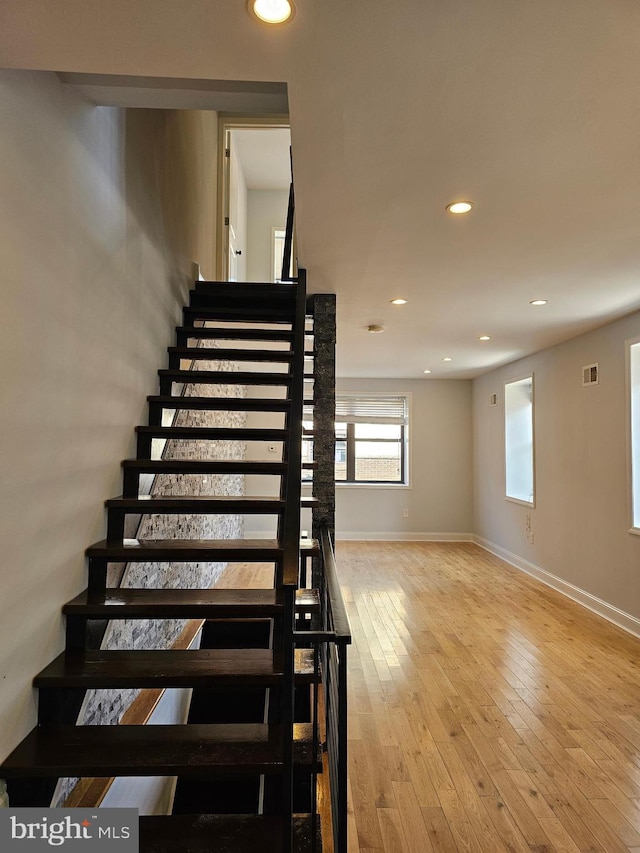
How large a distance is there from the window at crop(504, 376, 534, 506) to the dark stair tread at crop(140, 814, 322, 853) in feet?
18.2

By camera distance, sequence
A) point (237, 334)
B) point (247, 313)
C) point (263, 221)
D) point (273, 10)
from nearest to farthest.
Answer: point (273, 10)
point (237, 334)
point (247, 313)
point (263, 221)

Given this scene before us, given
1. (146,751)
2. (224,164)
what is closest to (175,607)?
(146,751)

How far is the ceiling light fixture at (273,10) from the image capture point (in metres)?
1.23

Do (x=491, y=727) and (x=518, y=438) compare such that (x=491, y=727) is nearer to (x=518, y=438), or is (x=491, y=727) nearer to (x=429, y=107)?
(x=429, y=107)

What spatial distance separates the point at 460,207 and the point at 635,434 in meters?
2.83

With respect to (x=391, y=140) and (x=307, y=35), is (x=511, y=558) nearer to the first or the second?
(x=391, y=140)

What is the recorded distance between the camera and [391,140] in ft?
6.04

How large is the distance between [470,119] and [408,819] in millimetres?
2661

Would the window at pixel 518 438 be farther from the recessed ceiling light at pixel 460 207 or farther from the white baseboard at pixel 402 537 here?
the recessed ceiling light at pixel 460 207

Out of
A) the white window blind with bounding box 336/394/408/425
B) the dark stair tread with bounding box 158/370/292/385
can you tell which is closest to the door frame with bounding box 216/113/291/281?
the dark stair tread with bounding box 158/370/292/385

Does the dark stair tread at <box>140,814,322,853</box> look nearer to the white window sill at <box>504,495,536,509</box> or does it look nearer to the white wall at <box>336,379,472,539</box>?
the white window sill at <box>504,495,536,509</box>

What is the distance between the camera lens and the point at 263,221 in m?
7.88

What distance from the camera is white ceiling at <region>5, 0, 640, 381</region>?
4.25ft

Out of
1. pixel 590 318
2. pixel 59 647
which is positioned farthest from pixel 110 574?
pixel 590 318
